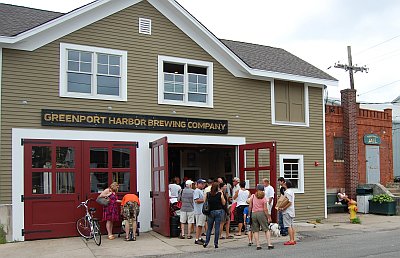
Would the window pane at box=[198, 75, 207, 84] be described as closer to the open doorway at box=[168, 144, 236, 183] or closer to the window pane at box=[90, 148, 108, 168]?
the window pane at box=[90, 148, 108, 168]

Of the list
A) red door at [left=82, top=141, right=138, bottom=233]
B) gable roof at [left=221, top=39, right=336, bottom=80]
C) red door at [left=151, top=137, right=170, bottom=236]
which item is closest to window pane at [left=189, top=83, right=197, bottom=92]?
gable roof at [left=221, top=39, right=336, bottom=80]

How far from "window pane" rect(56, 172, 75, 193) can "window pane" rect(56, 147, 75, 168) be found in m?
0.23

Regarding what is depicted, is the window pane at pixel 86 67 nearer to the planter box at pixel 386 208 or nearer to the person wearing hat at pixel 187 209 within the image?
→ the person wearing hat at pixel 187 209

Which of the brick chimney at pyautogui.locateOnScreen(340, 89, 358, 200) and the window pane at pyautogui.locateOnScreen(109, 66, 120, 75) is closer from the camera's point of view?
the window pane at pyautogui.locateOnScreen(109, 66, 120, 75)

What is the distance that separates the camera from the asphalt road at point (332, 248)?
11.5 meters

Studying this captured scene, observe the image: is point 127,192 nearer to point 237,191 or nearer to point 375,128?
point 237,191

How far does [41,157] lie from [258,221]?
20.7 ft

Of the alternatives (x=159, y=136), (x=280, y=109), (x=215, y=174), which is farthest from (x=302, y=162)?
(x=159, y=136)

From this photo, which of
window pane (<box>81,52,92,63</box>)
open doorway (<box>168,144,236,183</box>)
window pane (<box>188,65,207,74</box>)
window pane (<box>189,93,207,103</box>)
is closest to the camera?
window pane (<box>81,52,92,63</box>)

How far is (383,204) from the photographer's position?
2139 centimetres

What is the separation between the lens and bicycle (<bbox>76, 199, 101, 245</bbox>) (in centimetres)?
1313

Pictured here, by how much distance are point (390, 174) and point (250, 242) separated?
1720 cm

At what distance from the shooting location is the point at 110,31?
1548 cm

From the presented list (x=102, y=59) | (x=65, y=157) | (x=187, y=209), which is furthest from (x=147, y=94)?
(x=187, y=209)
